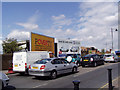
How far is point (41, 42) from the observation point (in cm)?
2402

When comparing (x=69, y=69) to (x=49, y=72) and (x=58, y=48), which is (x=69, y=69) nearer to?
(x=49, y=72)

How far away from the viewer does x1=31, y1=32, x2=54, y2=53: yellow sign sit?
71.3 ft

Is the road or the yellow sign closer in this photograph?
the road

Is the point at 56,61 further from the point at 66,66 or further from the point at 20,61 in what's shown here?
the point at 20,61

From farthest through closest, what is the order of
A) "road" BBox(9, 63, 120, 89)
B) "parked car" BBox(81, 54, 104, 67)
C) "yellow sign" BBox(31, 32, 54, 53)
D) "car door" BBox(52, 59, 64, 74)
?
"yellow sign" BBox(31, 32, 54, 53)
"parked car" BBox(81, 54, 104, 67)
"car door" BBox(52, 59, 64, 74)
"road" BBox(9, 63, 120, 89)

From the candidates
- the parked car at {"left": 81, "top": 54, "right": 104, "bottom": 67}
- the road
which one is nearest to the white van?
the road

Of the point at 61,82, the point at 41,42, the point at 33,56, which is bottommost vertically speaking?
the point at 61,82

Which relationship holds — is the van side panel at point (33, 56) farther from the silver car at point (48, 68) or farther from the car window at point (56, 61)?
the car window at point (56, 61)

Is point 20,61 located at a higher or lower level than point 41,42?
lower

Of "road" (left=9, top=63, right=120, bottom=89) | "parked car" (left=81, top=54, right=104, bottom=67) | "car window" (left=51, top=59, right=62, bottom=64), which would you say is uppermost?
"car window" (left=51, top=59, right=62, bottom=64)

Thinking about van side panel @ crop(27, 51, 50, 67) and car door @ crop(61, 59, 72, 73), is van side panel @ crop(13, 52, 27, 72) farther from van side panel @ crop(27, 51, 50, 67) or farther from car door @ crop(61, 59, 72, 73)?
car door @ crop(61, 59, 72, 73)

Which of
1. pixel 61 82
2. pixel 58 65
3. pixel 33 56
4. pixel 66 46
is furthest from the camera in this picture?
pixel 66 46

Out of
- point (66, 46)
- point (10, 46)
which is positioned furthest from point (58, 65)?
point (66, 46)

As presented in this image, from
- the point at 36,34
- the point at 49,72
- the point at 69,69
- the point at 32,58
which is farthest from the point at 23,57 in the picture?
the point at 36,34
